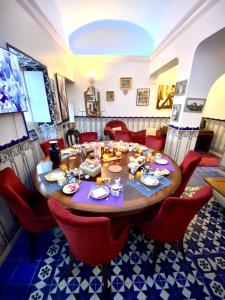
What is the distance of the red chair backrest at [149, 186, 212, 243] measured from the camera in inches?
39.6

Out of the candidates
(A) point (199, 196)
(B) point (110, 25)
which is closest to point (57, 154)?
(A) point (199, 196)

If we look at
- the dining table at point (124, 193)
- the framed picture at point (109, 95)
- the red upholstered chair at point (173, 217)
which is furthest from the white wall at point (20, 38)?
the framed picture at point (109, 95)

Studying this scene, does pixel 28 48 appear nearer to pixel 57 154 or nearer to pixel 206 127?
pixel 57 154

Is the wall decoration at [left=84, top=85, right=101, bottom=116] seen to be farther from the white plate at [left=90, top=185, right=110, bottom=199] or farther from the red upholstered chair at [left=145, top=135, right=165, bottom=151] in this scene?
the white plate at [left=90, top=185, right=110, bottom=199]

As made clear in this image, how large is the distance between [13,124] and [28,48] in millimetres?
1172

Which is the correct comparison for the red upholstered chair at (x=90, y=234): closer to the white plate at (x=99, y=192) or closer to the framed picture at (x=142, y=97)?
the white plate at (x=99, y=192)

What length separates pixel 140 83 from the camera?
4.47 meters

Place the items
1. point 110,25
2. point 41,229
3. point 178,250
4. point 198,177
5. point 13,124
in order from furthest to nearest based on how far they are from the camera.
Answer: point 110,25 → point 198,177 → point 13,124 → point 178,250 → point 41,229

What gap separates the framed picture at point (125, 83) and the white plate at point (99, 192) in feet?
13.2

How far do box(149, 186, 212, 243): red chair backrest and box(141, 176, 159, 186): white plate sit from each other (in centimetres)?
31

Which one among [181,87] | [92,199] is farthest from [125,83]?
[92,199]

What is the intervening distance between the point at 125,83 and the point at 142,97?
0.73 meters

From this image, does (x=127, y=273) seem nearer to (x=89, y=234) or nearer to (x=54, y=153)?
(x=89, y=234)

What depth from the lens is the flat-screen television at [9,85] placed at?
143 centimetres
